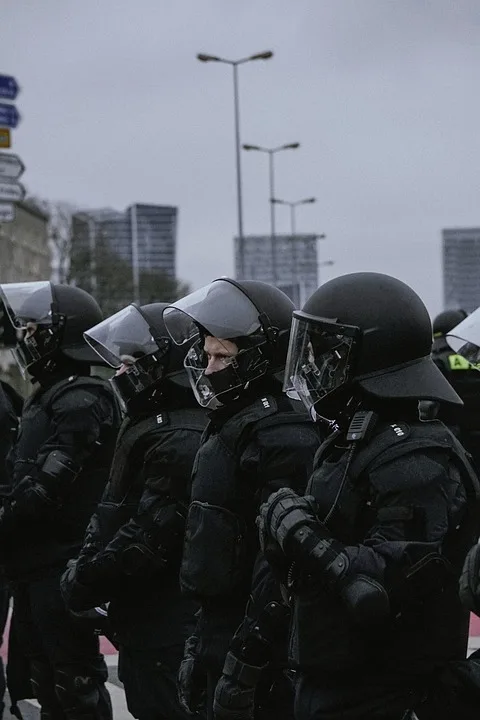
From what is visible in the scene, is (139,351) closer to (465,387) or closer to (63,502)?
(63,502)

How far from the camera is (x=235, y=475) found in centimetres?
400

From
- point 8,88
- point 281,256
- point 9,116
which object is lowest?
point 281,256

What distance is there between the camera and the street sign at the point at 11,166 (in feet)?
37.3

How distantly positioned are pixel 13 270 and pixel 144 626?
66641mm

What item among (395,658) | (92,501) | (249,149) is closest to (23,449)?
(92,501)

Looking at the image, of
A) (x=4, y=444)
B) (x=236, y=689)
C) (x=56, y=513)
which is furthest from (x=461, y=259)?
(x=236, y=689)

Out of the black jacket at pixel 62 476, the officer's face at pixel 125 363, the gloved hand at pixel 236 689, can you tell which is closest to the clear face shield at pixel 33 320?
the black jacket at pixel 62 476

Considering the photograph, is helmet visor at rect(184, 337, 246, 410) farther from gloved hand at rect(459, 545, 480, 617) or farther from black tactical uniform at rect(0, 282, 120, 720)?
gloved hand at rect(459, 545, 480, 617)

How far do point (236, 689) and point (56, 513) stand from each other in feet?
6.33

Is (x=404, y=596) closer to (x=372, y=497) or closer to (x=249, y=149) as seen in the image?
(x=372, y=497)

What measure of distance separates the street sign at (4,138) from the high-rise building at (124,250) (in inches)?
1651

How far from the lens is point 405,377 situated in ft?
11.4

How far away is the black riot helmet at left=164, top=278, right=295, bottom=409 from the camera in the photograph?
4.23 metres

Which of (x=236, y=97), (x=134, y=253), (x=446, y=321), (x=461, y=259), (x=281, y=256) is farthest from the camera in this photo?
(x=461, y=259)
